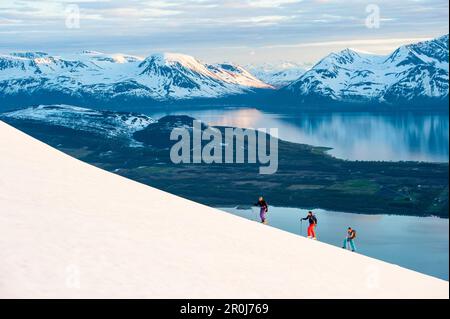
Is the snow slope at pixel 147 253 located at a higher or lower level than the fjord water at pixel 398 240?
higher

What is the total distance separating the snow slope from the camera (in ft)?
67.1

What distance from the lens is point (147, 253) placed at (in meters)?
23.5

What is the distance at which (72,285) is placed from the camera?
778 inches

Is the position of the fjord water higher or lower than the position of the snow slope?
lower

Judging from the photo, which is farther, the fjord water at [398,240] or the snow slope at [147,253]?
the fjord water at [398,240]

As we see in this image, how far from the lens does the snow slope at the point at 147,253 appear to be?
20453 mm

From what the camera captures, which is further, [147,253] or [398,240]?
[398,240]

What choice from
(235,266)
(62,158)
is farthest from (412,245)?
(235,266)

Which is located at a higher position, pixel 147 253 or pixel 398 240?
pixel 147 253

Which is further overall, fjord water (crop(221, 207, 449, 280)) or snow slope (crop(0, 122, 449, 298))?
fjord water (crop(221, 207, 449, 280))

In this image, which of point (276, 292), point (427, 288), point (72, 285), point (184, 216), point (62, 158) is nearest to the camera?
point (72, 285)
